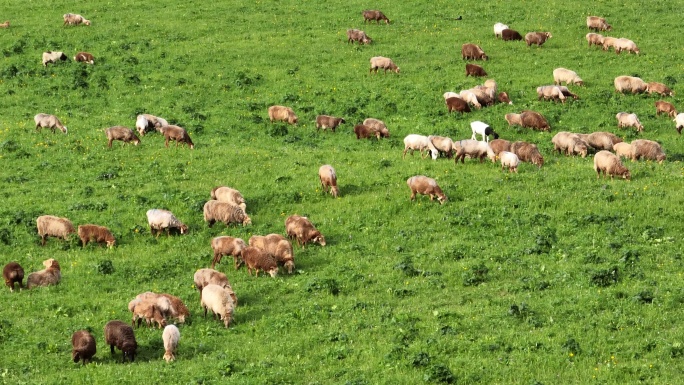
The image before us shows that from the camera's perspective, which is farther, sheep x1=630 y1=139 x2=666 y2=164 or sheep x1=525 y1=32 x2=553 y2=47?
sheep x1=525 y1=32 x2=553 y2=47

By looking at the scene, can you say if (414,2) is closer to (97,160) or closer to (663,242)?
(97,160)

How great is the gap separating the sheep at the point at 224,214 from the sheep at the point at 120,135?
9529mm

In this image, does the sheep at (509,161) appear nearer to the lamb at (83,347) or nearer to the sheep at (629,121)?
the sheep at (629,121)

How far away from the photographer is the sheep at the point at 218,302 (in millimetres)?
25344

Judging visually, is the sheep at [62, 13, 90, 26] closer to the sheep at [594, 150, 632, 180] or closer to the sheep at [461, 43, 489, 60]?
the sheep at [461, 43, 489, 60]

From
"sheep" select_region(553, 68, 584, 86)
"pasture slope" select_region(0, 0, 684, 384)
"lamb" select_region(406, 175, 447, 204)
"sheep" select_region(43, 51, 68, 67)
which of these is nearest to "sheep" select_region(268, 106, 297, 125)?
"pasture slope" select_region(0, 0, 684, 384)

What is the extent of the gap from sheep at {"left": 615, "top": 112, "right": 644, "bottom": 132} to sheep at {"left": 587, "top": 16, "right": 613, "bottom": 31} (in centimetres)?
1353

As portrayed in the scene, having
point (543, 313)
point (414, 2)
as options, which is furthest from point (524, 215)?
point (414, 2)

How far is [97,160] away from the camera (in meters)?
38.7

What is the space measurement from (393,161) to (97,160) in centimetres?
1183

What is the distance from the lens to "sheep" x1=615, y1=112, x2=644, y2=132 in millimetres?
41625

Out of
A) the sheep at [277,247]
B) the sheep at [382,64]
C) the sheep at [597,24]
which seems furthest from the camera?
the sheep at [597,24]

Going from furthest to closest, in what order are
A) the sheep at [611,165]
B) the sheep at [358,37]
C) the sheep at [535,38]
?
the sheep at [358,37], the sheep at [535,38], the sheep at [611,165]

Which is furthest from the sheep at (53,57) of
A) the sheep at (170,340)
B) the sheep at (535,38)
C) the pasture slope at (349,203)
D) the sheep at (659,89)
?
the sheep at (170,340)
